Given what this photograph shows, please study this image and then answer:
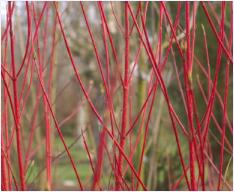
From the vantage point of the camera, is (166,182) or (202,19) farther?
(166,182)

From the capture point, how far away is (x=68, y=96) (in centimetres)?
2022

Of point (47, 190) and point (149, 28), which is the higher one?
point (149, 28)

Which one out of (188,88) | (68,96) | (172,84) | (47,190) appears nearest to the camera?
(188,88)

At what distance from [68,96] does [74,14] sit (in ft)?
35.4

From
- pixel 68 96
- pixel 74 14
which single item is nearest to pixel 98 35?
pixel 74 14

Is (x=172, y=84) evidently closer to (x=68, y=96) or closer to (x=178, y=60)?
(x=178, y=60)

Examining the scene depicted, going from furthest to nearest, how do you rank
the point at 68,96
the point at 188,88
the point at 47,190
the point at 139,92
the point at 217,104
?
the point at 68,96, the point at 217,104, the point at 139,92, the point at 47,190, the point at 188,88

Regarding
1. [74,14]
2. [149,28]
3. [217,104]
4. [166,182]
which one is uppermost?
[74,14]

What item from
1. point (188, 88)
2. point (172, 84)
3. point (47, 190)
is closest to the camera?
point (188, 88)

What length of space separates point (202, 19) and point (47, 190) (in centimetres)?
396

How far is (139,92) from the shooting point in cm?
434

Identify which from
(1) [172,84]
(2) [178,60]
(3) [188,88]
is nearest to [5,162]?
(3) [188,88]

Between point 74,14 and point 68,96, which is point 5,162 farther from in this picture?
point 68,96

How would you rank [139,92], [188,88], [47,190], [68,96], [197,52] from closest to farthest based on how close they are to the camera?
[188,88] < [47,190] < [139,92] < [197,52] < [68,96]
